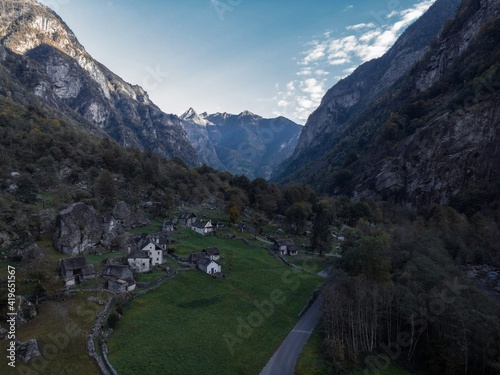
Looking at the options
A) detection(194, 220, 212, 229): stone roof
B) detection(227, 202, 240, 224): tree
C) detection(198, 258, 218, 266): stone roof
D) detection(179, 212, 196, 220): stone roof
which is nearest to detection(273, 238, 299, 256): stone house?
detection(227, 202, 240, 224): tree

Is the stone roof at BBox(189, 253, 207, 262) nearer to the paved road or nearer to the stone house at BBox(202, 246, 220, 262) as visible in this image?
the stone house at BBox(202, 246, 220, 262)

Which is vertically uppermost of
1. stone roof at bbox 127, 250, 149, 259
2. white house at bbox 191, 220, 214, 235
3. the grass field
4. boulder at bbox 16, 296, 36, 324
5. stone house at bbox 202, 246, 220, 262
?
white house at bbox 191, 220, 214, 235

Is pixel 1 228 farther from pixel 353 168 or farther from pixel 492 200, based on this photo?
pixel 353 168

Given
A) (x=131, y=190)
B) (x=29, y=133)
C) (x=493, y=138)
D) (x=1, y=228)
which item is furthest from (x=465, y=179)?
(x=29, y=133)

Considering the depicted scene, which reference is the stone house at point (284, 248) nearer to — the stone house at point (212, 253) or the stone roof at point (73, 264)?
the stone house at point (212, 253)

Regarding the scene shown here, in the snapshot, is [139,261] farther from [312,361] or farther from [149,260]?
[312,361]
